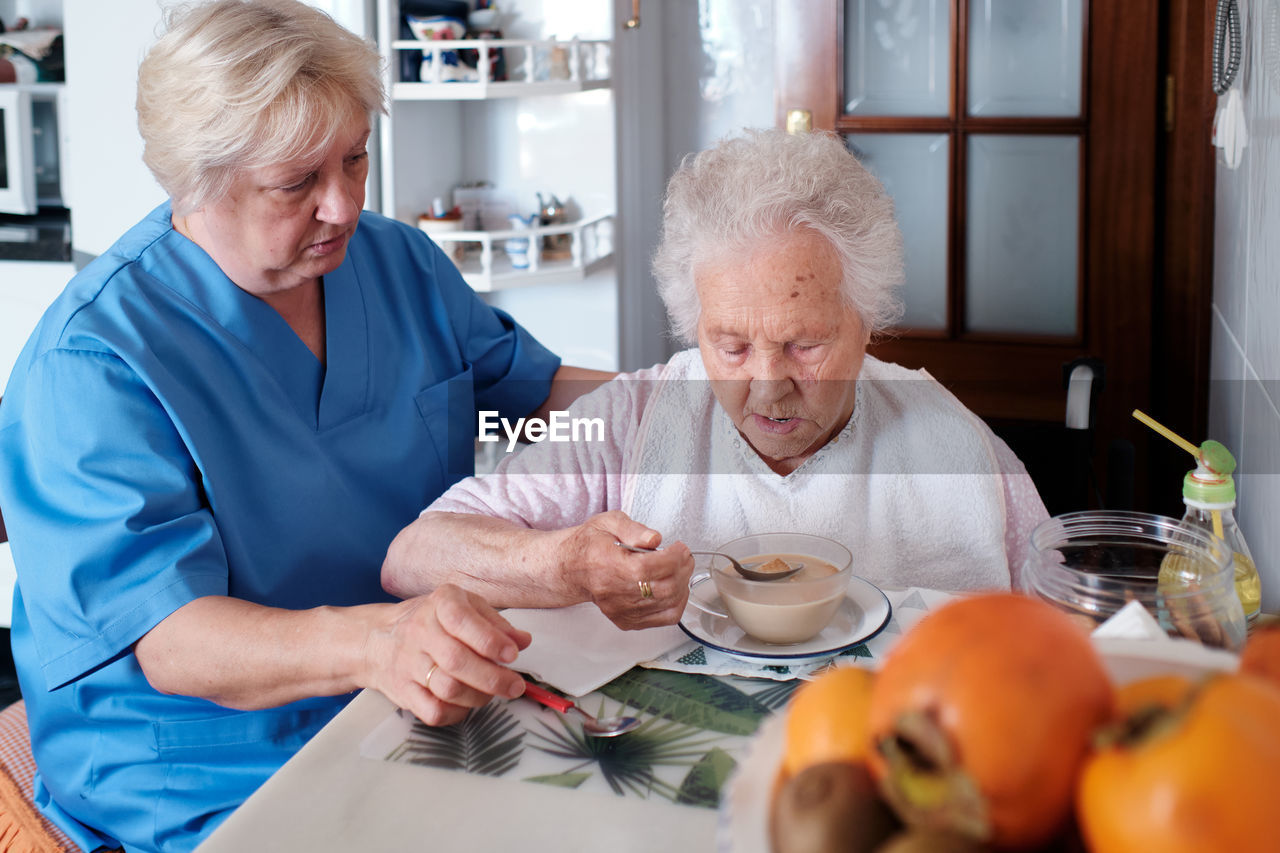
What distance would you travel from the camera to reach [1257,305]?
1432mm

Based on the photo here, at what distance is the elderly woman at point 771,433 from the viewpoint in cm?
131

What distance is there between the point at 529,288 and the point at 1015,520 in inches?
60.7

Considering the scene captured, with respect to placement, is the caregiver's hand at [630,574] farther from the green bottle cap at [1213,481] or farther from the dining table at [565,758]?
the green bottle cap at [1213,481]

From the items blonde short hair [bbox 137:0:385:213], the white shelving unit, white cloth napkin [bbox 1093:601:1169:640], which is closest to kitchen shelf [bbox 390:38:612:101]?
the white shelving unit

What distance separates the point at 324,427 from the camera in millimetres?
1493

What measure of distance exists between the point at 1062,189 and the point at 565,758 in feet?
6.53

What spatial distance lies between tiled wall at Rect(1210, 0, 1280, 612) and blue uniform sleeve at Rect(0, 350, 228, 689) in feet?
3.96

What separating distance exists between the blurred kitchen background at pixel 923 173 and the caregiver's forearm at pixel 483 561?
1.19 m

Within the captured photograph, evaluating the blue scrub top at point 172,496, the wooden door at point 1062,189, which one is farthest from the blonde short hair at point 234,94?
the wooden door at point 1062,189

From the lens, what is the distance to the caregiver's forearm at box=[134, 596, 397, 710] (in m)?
1.07

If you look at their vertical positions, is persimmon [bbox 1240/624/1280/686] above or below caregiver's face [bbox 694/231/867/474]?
below

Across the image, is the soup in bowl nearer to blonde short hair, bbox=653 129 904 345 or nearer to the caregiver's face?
the caregiver's face

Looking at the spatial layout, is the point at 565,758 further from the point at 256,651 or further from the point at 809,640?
the point at 256,651

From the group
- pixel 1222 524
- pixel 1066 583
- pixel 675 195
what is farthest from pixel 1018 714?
pixel 675 195
